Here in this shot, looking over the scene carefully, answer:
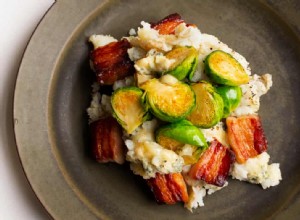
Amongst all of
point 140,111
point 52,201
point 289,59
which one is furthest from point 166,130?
point 289,59

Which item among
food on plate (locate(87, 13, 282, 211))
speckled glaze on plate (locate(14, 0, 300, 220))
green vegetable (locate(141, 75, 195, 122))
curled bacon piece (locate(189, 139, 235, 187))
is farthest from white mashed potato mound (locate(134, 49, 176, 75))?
curled bacon piece (locate(189, 139, 235, 187))

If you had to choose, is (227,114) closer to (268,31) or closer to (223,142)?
(223,142)

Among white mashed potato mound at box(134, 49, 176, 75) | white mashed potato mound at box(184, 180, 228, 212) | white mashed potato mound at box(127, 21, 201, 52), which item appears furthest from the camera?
white mashed potato mound at box(184, 180, 228, 212)

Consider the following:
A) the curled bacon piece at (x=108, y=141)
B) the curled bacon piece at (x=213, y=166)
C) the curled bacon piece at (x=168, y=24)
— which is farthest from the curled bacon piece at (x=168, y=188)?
the curled bacon piece at (x=168, y=24)

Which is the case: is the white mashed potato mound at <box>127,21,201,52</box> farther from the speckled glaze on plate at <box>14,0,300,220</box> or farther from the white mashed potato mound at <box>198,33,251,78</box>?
the speckled glaze on plate at <box>14,0,300,220</box>

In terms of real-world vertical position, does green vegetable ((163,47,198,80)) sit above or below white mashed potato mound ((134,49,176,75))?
above

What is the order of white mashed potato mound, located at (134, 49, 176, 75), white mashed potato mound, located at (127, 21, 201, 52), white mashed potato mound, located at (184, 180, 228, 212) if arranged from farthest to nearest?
white mashed potato mound, located at (184, 180, 228, 212) → white mashed potato mound, located at (127, 21, 201, 52) → white mashed potato mound, located at (134, 49, 176, 75)
